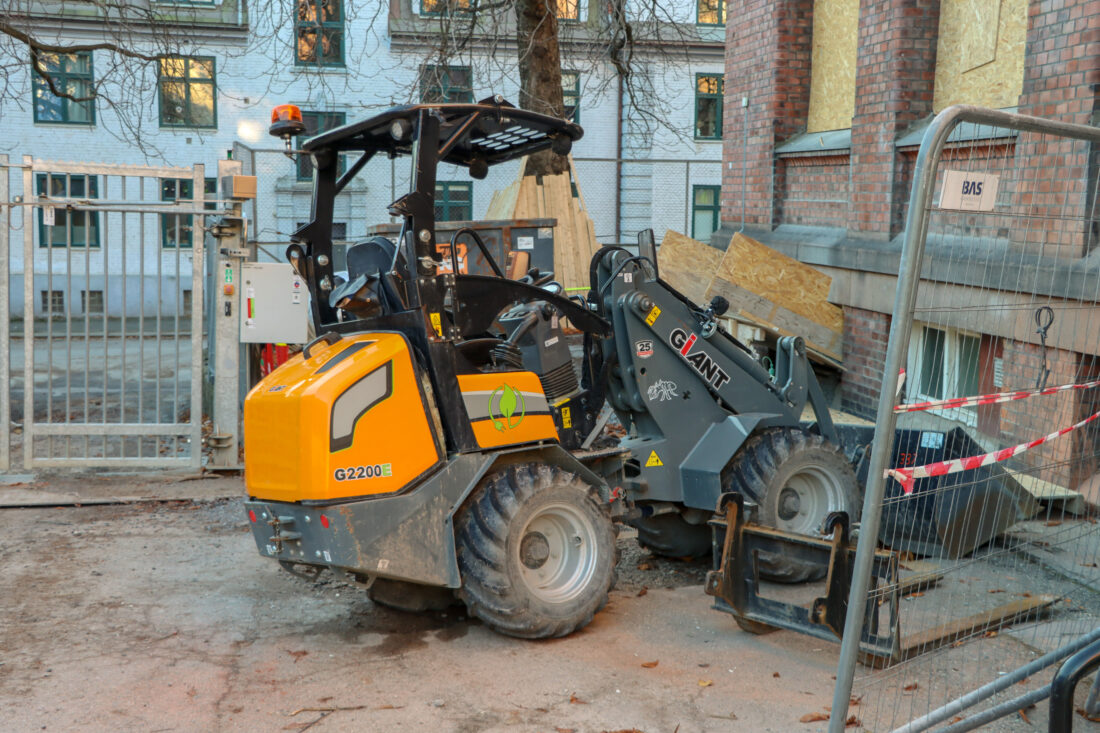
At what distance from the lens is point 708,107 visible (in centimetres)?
2706

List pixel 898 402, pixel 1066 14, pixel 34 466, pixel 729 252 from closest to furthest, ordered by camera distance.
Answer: pixel 898 402, pixel 1066 14, pixel 34 466, pixel 729 252

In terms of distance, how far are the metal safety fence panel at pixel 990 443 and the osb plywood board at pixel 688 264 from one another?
5.48 meters

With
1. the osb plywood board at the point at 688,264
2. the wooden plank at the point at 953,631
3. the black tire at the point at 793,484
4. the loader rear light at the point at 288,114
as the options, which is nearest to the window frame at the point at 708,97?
the osb plywood board at the point at 688,264

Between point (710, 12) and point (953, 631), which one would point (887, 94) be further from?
point (710, 12)

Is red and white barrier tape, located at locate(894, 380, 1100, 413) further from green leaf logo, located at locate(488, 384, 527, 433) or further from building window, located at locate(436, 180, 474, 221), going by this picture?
building window, located at locate(436, 180, 474, 221)

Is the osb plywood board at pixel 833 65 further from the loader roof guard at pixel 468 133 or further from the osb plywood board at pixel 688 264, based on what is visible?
the loader roof guard at pixel 468 133

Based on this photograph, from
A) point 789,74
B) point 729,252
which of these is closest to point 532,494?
point 729,252

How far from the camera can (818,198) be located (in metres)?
10.8

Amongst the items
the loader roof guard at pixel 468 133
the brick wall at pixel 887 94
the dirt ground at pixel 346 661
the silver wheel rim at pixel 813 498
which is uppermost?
the brick wall at pixel 887 94

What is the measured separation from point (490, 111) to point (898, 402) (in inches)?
114

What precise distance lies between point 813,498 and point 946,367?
6.62 ft

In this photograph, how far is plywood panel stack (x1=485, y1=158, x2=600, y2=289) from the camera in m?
13.4

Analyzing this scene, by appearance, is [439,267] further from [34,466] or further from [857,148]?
[857,148]

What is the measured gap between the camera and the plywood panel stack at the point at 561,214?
13414mm
